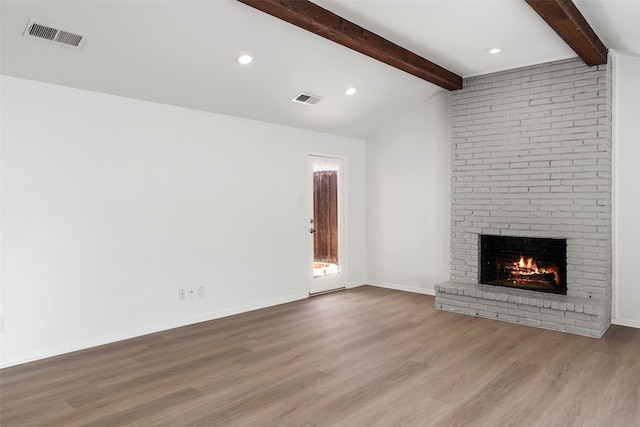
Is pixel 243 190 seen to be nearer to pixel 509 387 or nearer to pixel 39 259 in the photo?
pixel 39 259

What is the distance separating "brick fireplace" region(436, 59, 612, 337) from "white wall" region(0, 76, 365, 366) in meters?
2.27

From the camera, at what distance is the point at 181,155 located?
4.74 m

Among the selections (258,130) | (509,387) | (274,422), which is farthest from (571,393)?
(258,130)

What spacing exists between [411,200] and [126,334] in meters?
4.25

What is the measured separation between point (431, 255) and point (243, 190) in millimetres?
2908

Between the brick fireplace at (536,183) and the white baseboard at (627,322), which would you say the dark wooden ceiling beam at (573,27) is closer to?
the brick fireplace at (536,183)

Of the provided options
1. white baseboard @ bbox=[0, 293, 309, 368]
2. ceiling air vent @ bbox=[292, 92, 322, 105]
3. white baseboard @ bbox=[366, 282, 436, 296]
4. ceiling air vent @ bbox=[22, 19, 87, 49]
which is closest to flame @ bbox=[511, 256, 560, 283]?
white baseboard @ bbox=[366, 282, 436, 296]

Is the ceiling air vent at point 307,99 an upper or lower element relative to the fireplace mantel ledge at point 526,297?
upper

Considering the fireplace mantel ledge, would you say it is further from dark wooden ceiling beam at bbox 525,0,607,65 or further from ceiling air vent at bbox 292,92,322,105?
ceiling air vent at bbox 292,92,322,105

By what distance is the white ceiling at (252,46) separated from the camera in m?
3.33

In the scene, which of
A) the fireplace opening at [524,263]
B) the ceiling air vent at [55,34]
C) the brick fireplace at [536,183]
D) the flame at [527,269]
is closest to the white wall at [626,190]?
the brick fireplace at [536,183]

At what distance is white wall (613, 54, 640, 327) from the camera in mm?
4617

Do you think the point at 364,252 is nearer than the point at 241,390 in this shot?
No

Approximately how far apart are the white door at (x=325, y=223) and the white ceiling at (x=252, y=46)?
1251 millimetres
